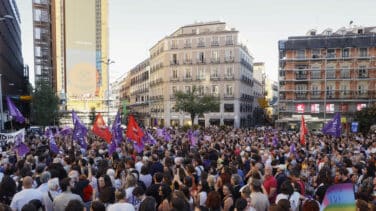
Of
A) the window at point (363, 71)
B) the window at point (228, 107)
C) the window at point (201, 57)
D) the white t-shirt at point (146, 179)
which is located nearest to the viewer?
the white t-shirt at point (146, 179)

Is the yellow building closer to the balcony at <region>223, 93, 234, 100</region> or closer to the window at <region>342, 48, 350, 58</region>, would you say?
the balcony at <region>223, 93, 234, 100</region>

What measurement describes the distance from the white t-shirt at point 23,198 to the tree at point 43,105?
148 ft

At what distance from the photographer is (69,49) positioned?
2879 inches

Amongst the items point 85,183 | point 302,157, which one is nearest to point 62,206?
point 85,183

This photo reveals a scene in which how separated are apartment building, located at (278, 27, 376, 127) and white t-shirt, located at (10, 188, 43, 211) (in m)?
58.1

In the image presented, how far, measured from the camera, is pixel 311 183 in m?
10.2

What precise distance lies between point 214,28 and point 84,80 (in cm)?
2880

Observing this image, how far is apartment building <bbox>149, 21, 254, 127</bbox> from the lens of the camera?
2702 inches

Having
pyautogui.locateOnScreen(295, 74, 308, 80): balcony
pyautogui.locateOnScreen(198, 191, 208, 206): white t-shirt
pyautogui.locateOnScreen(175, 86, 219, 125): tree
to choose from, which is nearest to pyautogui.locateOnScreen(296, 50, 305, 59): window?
pyautogui.locateOnScreen(295, 74, 308, 80): balcony

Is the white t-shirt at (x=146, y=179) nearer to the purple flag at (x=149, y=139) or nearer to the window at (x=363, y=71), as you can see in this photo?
the purple flag at (x=149, y=139)

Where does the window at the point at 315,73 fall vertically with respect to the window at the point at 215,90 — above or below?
above

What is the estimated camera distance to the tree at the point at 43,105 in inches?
1929

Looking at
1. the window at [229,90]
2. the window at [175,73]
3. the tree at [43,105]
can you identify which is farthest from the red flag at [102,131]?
the window at [175,73]

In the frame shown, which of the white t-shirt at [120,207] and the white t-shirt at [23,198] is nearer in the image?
the white t-shirt at [120,207]
